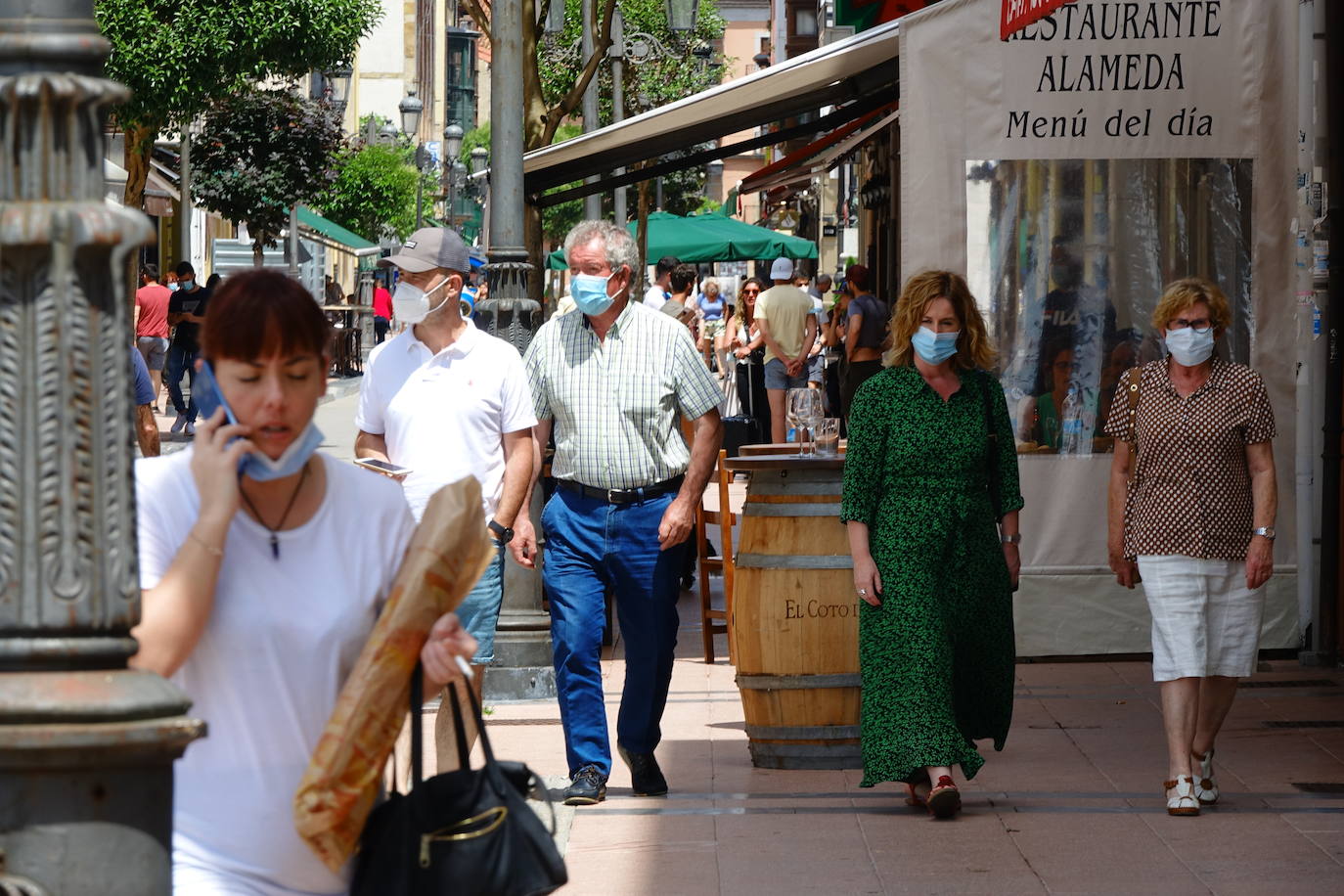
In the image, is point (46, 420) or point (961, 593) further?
point (961, 593)

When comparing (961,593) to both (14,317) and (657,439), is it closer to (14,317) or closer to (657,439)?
(657,439)

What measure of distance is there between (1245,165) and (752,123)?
2377mm

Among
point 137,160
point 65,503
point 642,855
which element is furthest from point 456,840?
point 137,160

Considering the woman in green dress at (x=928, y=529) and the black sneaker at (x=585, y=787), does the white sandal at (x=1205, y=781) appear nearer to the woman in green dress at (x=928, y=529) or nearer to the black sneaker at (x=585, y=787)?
the woman in green dress at (x=928, y=529)

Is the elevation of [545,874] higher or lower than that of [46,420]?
lower

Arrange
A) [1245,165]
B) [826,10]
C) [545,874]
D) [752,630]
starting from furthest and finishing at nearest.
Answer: [826,10], [1245,165], [752,630], [545,874]

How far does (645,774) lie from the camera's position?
724 centimetres

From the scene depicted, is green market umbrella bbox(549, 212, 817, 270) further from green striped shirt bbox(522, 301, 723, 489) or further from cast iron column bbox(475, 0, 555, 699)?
green striped shirt bbox(522, 301, 723, 489)

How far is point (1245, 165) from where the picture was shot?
32.4 ft

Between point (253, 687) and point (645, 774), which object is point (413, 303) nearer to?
point (645, 774)

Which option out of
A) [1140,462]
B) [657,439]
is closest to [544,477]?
[657,439]

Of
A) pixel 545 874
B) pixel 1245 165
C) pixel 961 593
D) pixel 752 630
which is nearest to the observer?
pixel 545 874

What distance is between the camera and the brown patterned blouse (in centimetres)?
686

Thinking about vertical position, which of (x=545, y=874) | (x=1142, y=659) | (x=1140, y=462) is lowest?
(x=1142, y=659)
